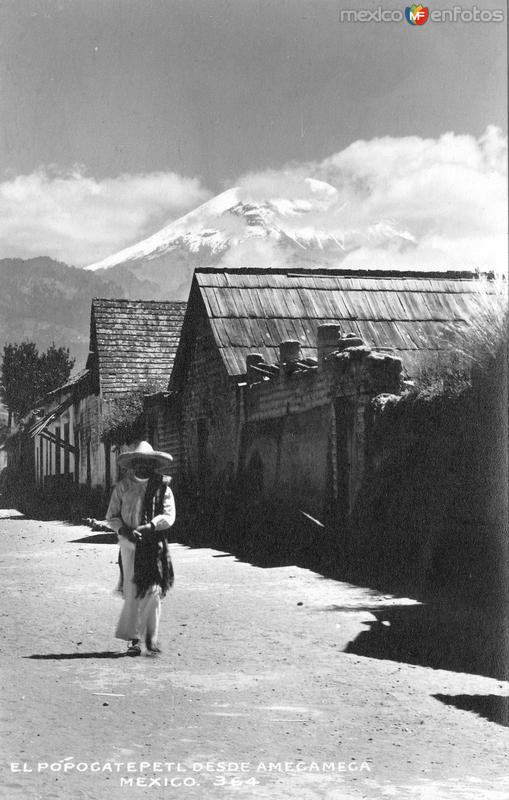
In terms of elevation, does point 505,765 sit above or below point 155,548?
below

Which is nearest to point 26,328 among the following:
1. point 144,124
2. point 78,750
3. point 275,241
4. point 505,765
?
point 275,241

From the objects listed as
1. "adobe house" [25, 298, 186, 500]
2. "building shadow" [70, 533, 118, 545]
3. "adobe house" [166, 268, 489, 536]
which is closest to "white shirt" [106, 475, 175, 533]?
"adobe house" [25, 298, 186, 500]

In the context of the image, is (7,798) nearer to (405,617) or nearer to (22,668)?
(22,668)

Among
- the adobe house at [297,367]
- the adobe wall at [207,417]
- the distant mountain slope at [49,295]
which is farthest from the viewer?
the adobe wall at [207,417]

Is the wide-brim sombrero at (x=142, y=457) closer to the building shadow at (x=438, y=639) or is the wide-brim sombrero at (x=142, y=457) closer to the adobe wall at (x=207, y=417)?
the building shadow at (x=438, y=639)

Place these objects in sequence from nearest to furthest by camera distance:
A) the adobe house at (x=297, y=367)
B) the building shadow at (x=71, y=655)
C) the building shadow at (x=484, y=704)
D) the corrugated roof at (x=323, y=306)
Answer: the building shadow at (x=484, y=704) < the building shadow at (x=71, y=655) < the adobe house at (x=297, y=367) < the corrugated roof at (x=323, y=306)

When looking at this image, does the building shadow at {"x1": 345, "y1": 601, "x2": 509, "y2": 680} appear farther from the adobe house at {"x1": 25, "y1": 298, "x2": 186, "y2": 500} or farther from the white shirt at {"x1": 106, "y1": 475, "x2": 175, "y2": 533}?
the adobe house at {"x1": 25, "y1": 298, "x2": 186, "y2": 500}

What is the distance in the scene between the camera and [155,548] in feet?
23.3

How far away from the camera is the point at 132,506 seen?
23.1ft

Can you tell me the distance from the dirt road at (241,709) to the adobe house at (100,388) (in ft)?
7.10

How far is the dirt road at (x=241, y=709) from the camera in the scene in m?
4.63

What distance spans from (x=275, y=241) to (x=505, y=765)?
546 centimetres

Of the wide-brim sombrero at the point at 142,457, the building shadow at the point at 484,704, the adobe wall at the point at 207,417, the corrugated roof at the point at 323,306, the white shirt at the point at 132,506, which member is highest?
the corrugated roof at the point at 323,306

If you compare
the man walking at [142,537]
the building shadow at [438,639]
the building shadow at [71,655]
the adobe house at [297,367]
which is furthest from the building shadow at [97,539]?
the man walking at [142,537]
